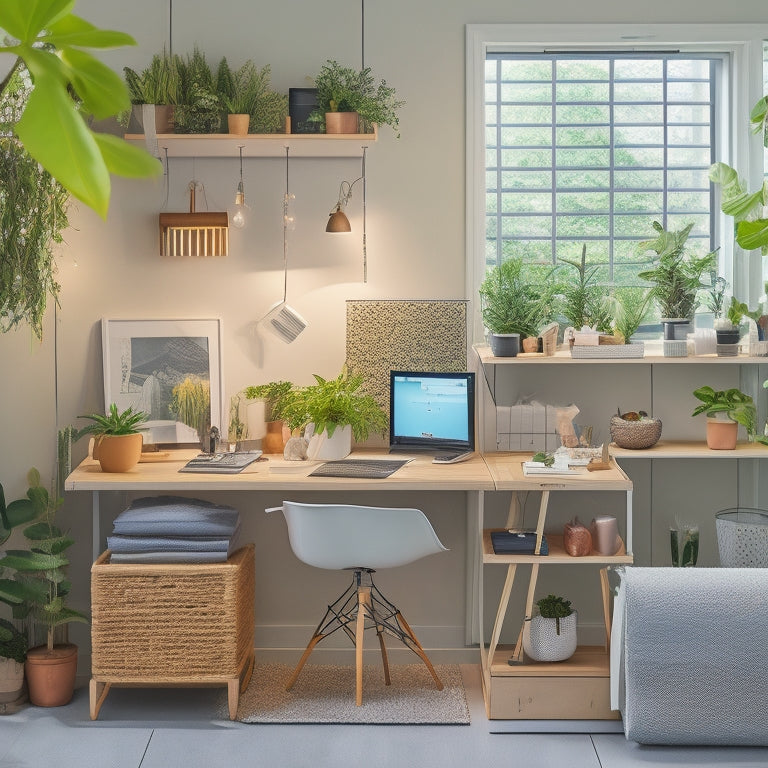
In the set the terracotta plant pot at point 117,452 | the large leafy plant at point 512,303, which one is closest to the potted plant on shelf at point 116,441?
the terracotta plant pot at point 117,452

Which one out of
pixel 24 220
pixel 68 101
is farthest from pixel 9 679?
pixel 68 101

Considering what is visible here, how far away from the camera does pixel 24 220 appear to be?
3125 mm

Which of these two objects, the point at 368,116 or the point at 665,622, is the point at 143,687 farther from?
the point at 368,116

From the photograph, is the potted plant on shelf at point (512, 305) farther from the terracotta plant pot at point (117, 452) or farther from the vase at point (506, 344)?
the terracotta plant pot at point (117, 452)

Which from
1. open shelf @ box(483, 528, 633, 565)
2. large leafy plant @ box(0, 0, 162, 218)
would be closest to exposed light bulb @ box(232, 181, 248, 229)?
open shelf @ box(483, 528, 633, 565)

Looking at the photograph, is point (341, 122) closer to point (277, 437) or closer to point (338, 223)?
point (338, 223)

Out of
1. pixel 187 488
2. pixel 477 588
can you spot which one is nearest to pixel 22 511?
pixel 187 488

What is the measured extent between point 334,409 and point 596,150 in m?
1.52

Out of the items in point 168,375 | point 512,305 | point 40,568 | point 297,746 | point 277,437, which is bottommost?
point 297,746

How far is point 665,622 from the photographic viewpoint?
3.19 m

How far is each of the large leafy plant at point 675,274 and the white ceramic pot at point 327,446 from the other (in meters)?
1.32

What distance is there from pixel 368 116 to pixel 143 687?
7.71 ft

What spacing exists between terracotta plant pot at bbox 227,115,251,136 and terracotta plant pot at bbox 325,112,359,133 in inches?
11.8

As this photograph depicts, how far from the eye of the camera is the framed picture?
3945 mm
